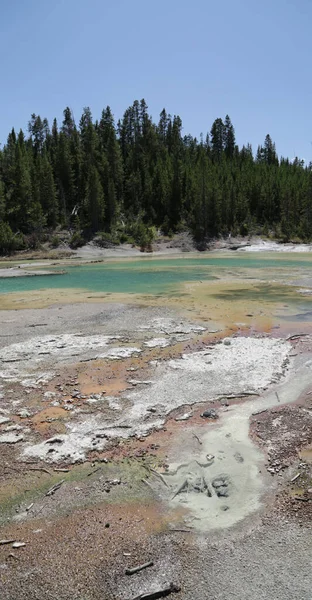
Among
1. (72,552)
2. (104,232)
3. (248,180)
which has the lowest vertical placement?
(72,552)

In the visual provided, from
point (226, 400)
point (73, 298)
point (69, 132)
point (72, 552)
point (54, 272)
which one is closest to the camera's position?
point (72, 552)

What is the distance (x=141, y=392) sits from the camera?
8656 millimetres

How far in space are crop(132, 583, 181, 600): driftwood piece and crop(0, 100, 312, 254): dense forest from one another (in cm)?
5705

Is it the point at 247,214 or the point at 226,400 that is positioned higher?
the point at 247,214

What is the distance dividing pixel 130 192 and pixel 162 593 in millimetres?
84407

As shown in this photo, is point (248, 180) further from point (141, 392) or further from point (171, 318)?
point (141, 392)

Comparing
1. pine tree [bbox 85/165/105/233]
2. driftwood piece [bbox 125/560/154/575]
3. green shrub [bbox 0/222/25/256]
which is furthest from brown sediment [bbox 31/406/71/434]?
pine tree [bbox 85/165/105/233]

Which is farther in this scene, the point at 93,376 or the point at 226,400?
the point at 93,376

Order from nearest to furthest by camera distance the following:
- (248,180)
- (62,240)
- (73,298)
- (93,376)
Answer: (93,376)
(73,298)
(62,240)
(248,180)

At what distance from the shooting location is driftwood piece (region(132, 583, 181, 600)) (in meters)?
3.81

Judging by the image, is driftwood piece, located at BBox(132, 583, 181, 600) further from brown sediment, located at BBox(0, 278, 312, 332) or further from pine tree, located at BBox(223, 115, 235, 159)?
pine tree, located at BBox(223, 115, 235, 159)

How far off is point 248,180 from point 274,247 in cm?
2912

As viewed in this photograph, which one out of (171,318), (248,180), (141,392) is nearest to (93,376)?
(141,392)

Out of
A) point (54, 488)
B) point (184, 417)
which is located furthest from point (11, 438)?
point (184, 417)
